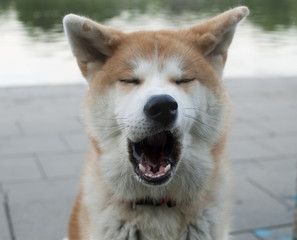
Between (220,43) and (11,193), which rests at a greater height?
(220,43)

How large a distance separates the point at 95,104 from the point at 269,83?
7.14 m

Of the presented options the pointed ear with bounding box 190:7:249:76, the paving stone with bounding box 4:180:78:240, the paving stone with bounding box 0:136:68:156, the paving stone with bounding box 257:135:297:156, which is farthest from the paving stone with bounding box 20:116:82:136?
the pointed ear with bounding box 190:7:249:76

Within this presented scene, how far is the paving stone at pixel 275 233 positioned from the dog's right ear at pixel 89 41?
2.01 meters

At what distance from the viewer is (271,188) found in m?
4.84

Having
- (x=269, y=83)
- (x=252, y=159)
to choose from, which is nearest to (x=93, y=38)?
(x=252, y=159)

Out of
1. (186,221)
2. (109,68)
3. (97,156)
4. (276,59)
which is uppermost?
(109,68)

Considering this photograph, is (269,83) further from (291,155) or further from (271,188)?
(271,188)

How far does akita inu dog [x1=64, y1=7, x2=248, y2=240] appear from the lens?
104 inches

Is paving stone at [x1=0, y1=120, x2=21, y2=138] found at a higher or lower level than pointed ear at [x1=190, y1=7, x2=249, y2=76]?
lower

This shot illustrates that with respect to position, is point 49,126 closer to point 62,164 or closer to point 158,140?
point 62,164

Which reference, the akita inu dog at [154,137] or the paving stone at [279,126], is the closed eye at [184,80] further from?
the paving stone at [279,126]

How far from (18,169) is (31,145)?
0.78 m

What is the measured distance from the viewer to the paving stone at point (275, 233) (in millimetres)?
3908

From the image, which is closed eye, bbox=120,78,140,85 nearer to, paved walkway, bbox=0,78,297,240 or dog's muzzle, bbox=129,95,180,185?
dog's muzzle, bbox=129,95,180,185
